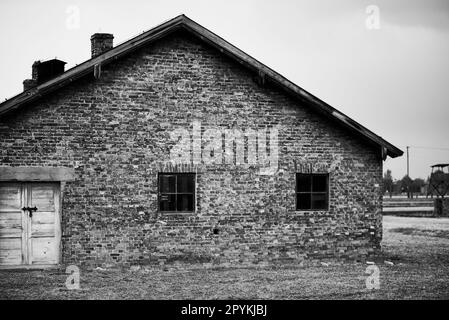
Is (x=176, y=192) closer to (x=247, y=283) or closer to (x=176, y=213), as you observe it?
(x=176, y=213)

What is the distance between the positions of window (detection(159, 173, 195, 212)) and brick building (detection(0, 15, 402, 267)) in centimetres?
3

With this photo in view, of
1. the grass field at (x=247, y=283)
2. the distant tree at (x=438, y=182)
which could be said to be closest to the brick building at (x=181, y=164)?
the grass field at (x=247, y=283)

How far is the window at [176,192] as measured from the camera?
1351 cm

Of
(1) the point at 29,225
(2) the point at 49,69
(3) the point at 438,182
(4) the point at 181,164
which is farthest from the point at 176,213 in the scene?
(3) the point at 438,182

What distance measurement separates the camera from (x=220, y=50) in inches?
538

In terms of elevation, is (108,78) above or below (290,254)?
above

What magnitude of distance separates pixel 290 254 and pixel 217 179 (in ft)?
8.86

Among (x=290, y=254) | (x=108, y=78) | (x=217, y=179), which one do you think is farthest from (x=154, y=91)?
(x=290, y=254)

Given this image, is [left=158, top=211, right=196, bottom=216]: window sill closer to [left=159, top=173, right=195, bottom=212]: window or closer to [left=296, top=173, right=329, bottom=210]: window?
[left=159, top=173, right=195, bottom=212]: window

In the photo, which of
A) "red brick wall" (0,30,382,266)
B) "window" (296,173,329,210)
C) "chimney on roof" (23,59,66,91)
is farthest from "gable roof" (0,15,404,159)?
"chimney on roof" (23,59,66,91)

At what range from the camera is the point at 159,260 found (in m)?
13.3

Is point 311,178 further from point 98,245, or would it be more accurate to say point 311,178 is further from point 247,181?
point 98,245
